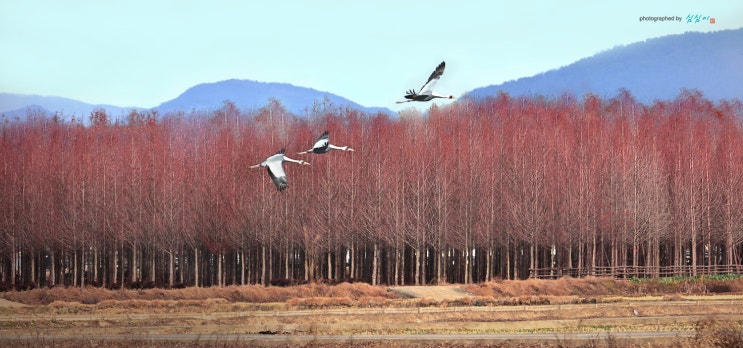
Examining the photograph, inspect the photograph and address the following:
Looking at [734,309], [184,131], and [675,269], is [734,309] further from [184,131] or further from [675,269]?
[184,131]

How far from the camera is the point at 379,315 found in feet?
94.7

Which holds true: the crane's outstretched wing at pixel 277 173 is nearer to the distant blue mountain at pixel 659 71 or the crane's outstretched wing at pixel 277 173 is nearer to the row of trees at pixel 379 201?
the row of trees at pixel 379 201

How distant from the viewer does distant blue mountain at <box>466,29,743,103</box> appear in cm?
15388

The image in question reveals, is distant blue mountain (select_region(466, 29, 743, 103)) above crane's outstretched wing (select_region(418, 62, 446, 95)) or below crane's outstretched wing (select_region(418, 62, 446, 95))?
above

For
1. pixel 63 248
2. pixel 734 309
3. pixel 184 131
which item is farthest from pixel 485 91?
pixel 734 309

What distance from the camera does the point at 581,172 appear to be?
50000 millimetres

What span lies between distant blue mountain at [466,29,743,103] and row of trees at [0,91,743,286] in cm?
9833

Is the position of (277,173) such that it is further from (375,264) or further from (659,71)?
(659,71)

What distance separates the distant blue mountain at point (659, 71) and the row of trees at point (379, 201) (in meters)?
98.3

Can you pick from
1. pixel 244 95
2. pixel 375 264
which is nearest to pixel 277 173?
pixel 375 264

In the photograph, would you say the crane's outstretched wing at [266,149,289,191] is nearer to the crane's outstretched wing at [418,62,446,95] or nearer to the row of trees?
the crane's outstretched wing at [418,62,446,95]

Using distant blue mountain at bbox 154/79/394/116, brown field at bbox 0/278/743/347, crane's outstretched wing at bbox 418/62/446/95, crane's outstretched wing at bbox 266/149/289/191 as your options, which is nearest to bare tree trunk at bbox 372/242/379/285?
brown field at bbox 0/278/743/347

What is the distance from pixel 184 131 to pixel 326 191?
1418cm

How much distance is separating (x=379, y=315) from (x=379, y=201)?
2039 centimetres
